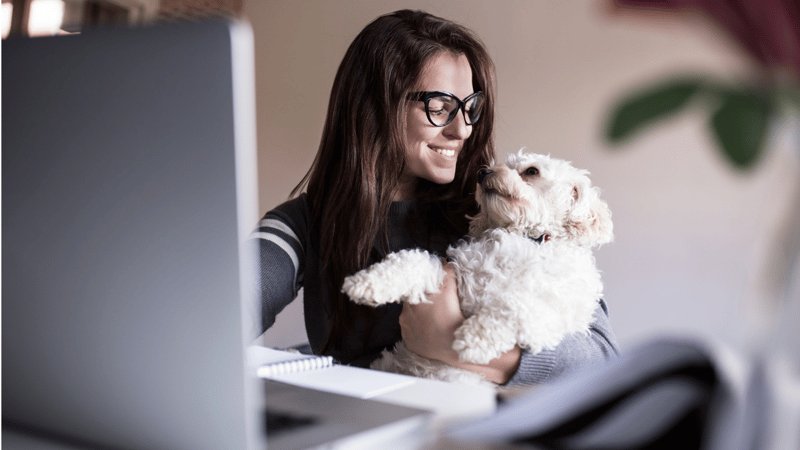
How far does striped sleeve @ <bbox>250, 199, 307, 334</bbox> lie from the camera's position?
49.6 inches

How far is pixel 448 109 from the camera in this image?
1.40 meters

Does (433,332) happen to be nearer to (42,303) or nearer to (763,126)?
(42,303)

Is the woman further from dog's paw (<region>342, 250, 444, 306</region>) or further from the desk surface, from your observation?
the desk surface

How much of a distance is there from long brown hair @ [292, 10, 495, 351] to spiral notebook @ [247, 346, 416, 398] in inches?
16.8

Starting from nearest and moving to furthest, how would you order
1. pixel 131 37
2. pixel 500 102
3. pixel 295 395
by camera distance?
pixel 131 37 < pixel 295 395 < pixel 500 102

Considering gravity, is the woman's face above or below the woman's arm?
above

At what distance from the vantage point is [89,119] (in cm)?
45

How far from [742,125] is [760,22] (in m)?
0.05

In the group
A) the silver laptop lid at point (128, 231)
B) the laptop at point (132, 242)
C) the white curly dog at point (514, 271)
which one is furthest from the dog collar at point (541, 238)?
the silver laptop lid at point (128, 231)

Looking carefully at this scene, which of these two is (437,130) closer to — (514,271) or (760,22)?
(514,271)

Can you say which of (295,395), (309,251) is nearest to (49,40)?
(295,395)

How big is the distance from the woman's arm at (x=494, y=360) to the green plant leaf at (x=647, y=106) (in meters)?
0.81

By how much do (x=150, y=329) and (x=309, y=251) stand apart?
971 mm

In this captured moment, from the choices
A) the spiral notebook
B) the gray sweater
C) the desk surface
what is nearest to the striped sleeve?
the gray sweater
